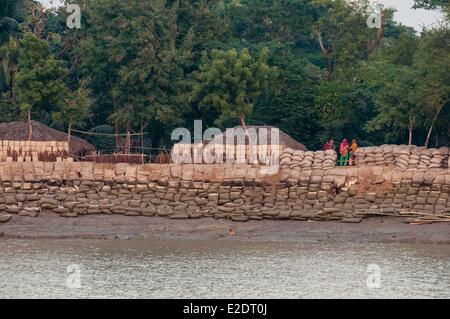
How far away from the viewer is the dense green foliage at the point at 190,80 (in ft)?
134

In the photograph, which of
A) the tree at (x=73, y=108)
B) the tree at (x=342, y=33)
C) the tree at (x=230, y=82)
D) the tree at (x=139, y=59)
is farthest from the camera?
the tree at (x=342, y=33)

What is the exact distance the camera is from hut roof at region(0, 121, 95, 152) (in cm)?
3991

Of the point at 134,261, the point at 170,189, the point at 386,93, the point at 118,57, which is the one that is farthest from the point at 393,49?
the point at 134,261

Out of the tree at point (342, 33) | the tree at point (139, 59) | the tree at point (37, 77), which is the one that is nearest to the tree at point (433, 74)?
the tree at point (139, 59)

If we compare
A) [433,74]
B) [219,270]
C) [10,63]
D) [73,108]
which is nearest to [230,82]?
[73,108]

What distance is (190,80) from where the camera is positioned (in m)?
44.1

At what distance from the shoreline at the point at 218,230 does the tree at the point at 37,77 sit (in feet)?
27.6

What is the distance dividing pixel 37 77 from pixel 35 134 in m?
2.44

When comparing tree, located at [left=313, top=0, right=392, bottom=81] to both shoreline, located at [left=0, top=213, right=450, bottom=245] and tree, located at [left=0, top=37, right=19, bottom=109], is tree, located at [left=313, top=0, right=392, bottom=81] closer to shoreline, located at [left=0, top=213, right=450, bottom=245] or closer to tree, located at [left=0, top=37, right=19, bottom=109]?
tree, located at [left=0, top=37, right=19, bottom=109]

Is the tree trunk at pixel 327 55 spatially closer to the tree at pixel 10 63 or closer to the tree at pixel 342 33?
the tree at pixel 342 33

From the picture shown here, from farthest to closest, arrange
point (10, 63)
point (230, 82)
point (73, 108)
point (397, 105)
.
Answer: point (10, 63)
point (230, 82)
point (73, 108)
point (397, 105)

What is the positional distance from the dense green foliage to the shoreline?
7.68 metres

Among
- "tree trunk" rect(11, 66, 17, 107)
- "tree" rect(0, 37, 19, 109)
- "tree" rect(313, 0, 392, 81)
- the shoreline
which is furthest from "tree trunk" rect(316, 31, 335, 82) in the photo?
the shoreline

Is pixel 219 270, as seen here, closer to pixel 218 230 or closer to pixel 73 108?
pixel 218 230
